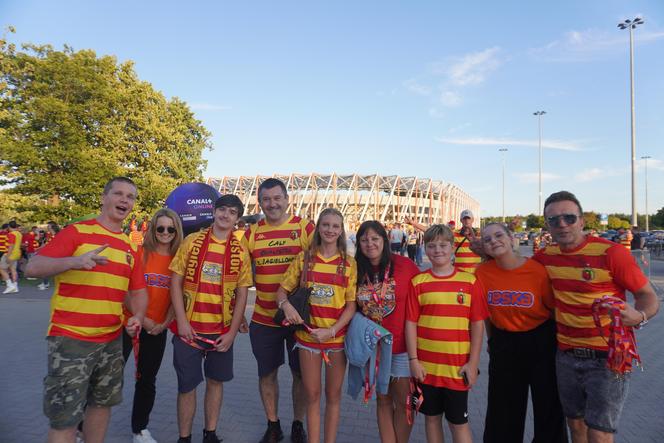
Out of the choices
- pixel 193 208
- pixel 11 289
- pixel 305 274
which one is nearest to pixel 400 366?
pixel 305 274

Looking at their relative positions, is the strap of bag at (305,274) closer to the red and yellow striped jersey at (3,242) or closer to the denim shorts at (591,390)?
the denim shorts at (591,390)

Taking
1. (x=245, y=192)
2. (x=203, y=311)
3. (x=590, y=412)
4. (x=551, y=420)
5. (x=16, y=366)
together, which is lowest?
(x=16, y=366)

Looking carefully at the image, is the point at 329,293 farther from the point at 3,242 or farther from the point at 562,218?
the point at 3,242

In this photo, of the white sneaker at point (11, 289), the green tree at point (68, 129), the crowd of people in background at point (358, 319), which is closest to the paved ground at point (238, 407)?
the crowd of people in background at point (358, 319)

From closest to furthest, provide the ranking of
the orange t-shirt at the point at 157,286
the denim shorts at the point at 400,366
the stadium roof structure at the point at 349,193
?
the denim shorts at the point at 400,366, the orange t-shirt at the point at 157,286, the stadium roof structure at the point at 349,193

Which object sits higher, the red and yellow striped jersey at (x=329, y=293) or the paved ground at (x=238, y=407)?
the red and yellow striped jersey at (x=329, y=293)

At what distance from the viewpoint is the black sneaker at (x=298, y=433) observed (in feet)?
11.5

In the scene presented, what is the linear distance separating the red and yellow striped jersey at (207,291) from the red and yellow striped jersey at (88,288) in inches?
20.3

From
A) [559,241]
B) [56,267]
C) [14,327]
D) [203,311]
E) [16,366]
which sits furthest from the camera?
[14,327]

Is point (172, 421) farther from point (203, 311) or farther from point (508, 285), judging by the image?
point (508, 285)

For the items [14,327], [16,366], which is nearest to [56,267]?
[16,366]

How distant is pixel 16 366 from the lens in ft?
18.1

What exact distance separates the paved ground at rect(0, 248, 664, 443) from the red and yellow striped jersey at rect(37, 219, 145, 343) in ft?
4.95

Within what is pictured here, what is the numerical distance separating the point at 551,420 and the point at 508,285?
3.39 feet
